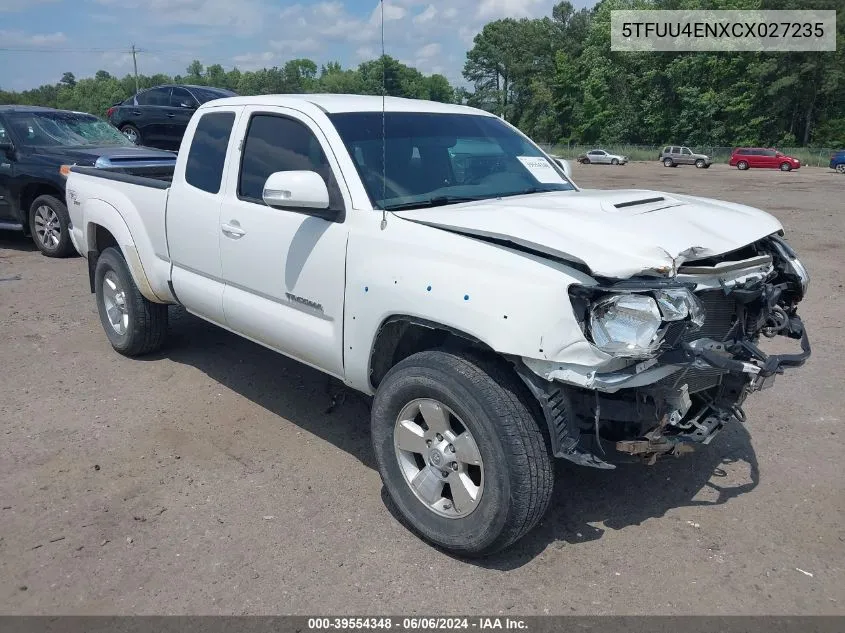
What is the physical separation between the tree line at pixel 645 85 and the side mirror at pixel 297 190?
46.7m

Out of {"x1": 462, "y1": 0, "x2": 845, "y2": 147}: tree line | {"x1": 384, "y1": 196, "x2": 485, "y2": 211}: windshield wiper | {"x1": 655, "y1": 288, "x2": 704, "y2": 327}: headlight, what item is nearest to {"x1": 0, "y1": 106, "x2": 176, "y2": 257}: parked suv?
{"x1": 384, "y1": 196, "x2": 485, "y2": 211}: windshield wiper

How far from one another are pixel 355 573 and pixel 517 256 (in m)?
1.58

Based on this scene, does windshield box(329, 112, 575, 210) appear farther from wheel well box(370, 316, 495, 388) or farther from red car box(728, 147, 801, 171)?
red car box(728, 147, 801, 171)

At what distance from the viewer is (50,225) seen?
9.87 meters

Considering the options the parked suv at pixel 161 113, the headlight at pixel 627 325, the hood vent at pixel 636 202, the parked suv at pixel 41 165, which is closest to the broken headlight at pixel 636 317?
the headlight at pixel 627 325

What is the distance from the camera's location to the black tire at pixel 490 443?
9.79 feet

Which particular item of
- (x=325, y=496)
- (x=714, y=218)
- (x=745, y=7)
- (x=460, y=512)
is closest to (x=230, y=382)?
(x=325, y=496)

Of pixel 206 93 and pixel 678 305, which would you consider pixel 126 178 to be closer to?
pixel 678 305

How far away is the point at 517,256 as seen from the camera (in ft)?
9.87

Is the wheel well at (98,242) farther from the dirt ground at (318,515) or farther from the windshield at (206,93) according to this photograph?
the windshield at (206,93)

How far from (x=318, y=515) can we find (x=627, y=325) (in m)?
1.87

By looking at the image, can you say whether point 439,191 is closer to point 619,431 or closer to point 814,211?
point 619,431

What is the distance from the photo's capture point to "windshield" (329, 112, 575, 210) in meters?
3.84

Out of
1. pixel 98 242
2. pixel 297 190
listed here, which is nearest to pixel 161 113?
pixel 98 242
